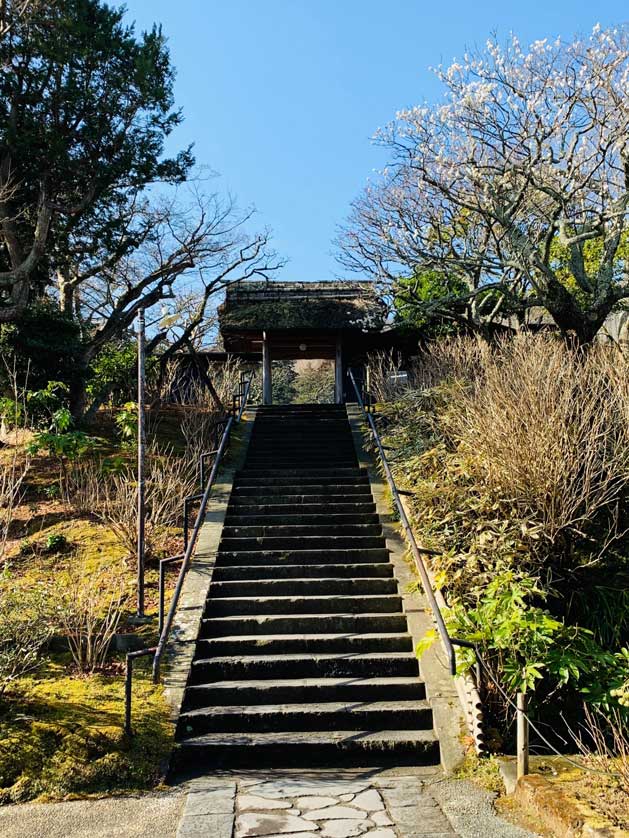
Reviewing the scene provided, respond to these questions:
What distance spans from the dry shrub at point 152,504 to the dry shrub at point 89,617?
0.89 metres

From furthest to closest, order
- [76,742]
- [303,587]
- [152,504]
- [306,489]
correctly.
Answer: [306,489] → [152,504] → [303,587] → [76,742]

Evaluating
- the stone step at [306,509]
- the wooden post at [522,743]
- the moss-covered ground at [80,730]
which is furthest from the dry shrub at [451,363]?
→ the wooden post at [522,743]

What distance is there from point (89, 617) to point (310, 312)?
1229 cm

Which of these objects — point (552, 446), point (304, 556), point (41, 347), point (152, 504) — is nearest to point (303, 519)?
point (304, 556)

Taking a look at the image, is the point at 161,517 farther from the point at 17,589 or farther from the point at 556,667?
the point at 556,667

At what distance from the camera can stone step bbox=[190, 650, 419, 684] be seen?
691 cm

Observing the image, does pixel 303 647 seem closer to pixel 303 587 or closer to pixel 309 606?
pixel 309 606

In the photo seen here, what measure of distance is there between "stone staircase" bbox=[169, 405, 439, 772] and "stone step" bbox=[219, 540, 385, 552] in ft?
0.05

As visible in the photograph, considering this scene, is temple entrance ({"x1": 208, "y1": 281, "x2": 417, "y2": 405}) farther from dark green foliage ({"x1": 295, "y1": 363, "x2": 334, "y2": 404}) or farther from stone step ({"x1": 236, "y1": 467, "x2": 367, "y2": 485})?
dark green foliage ({"x1": 295, "y1": 363, "x2": 334, "y2": 404})

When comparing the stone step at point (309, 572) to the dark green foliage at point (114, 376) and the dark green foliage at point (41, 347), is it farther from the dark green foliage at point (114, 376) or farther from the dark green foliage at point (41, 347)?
the dark green foliage at point (114, 376)

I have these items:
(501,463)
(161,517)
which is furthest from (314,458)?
(501,463)

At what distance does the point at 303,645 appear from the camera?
7.23 metres

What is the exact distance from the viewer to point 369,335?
19.1 metres

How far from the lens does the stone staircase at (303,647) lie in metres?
5.96
